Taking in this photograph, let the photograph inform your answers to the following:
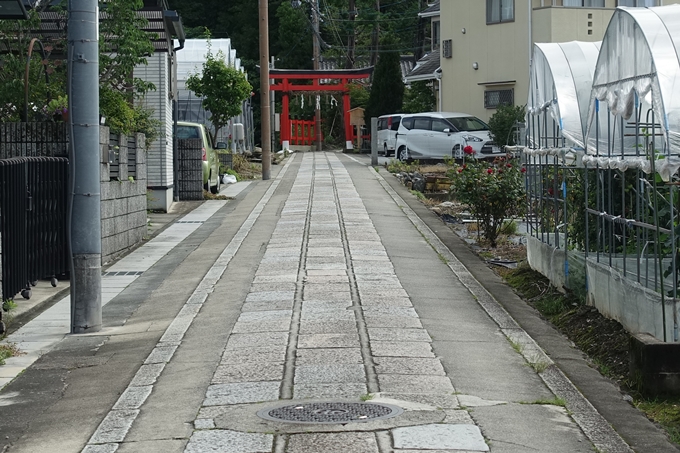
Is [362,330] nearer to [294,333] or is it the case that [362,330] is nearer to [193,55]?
[294,333]

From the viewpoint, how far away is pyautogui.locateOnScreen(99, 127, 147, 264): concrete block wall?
45.6ft

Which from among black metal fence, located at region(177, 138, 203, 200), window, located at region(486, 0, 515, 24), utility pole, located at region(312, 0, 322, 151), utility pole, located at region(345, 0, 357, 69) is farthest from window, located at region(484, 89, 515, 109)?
utility pole, located at region(345, 0, 357, 69)

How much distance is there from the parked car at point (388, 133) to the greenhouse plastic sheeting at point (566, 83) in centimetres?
2189

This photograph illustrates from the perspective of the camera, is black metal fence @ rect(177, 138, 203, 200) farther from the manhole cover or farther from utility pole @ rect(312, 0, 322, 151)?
utility pole @ rect(312, 0, 322, 151)

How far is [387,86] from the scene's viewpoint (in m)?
49.2

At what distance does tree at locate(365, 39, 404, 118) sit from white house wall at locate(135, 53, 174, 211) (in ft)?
91.0

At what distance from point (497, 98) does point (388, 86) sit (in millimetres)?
14798

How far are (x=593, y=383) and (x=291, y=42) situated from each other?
61063mm

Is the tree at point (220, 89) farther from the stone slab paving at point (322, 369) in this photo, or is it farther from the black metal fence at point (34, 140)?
the black metal fence at point (34, 140)

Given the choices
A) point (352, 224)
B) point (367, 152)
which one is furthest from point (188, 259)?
point (367, 152)

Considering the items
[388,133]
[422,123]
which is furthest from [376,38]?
[422,123]

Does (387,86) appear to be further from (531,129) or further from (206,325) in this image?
(206,325)

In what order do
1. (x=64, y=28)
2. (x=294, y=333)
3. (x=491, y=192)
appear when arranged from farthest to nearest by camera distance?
(x=64, y=28), (x=491, y=192), (x=294, y=333)

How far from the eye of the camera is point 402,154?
1337 inches
